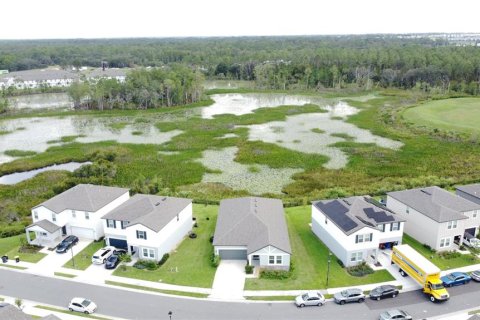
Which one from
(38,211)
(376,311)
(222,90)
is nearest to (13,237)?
(38,211)

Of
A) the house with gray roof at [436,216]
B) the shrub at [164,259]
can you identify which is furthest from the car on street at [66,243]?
the house with gray roof at [436,216]

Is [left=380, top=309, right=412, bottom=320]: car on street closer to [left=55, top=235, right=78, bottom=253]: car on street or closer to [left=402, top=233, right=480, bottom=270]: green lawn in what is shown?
[left=402, top=233, right=480, bottom=270]: green lawn

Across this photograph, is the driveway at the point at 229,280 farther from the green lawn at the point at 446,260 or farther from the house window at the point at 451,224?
the house window at the point at 451,224

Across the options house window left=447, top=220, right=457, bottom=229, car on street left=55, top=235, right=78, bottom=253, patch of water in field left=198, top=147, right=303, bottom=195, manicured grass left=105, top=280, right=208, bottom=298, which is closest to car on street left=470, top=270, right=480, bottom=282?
house window left=447, top=220, right=457, bottom=229

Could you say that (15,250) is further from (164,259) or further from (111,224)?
(164,259)

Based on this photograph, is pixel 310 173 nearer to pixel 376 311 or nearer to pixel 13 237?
pixel 376 311
